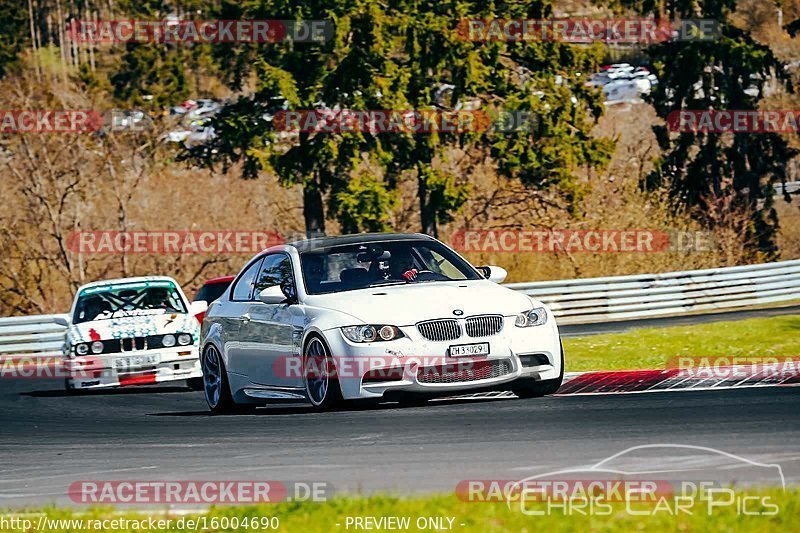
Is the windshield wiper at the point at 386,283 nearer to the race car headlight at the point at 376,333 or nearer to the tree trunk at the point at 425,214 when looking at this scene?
the race car headlight at the point at 376,333

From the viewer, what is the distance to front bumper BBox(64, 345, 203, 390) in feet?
59.6

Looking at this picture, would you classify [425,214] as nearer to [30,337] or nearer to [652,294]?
[652,294]

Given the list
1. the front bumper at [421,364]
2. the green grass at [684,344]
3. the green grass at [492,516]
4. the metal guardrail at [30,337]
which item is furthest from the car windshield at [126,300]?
the green grass at [492,516]

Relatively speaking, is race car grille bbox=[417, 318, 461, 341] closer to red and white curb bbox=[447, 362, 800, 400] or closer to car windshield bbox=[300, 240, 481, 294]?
car windshield bbox=[300, 240, 481, 294]

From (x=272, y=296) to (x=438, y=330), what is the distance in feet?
5.90

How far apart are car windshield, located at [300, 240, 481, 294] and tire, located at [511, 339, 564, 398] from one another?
1.21m

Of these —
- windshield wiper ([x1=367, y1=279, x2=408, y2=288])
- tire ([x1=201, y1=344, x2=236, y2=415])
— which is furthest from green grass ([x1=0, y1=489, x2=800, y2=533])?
tire ([x1=201, y1=344, x2=236, y2=415])

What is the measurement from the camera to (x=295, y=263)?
1317 cm

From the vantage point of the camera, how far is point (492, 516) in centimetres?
655

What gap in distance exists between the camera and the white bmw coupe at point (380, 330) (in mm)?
11711

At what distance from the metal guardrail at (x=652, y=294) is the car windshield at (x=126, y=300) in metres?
12.6

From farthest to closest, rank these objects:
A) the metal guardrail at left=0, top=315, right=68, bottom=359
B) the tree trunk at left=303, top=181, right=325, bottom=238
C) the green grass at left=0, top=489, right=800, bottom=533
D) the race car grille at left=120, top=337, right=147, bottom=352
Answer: the tree trunk at left=303, top=181, right=325, bottom=238 < the metal guardrail at left=0, top=315, right=68, bottom=359 < the race car grille at left=120, top=337, right=147, bottom=352 < the green grass at left=0, top=489, right=800, bottom=533

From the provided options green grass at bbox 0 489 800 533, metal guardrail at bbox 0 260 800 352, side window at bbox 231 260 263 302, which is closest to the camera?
green grass at bbox 0 489 800 533

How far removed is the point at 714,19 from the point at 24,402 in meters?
31.3
